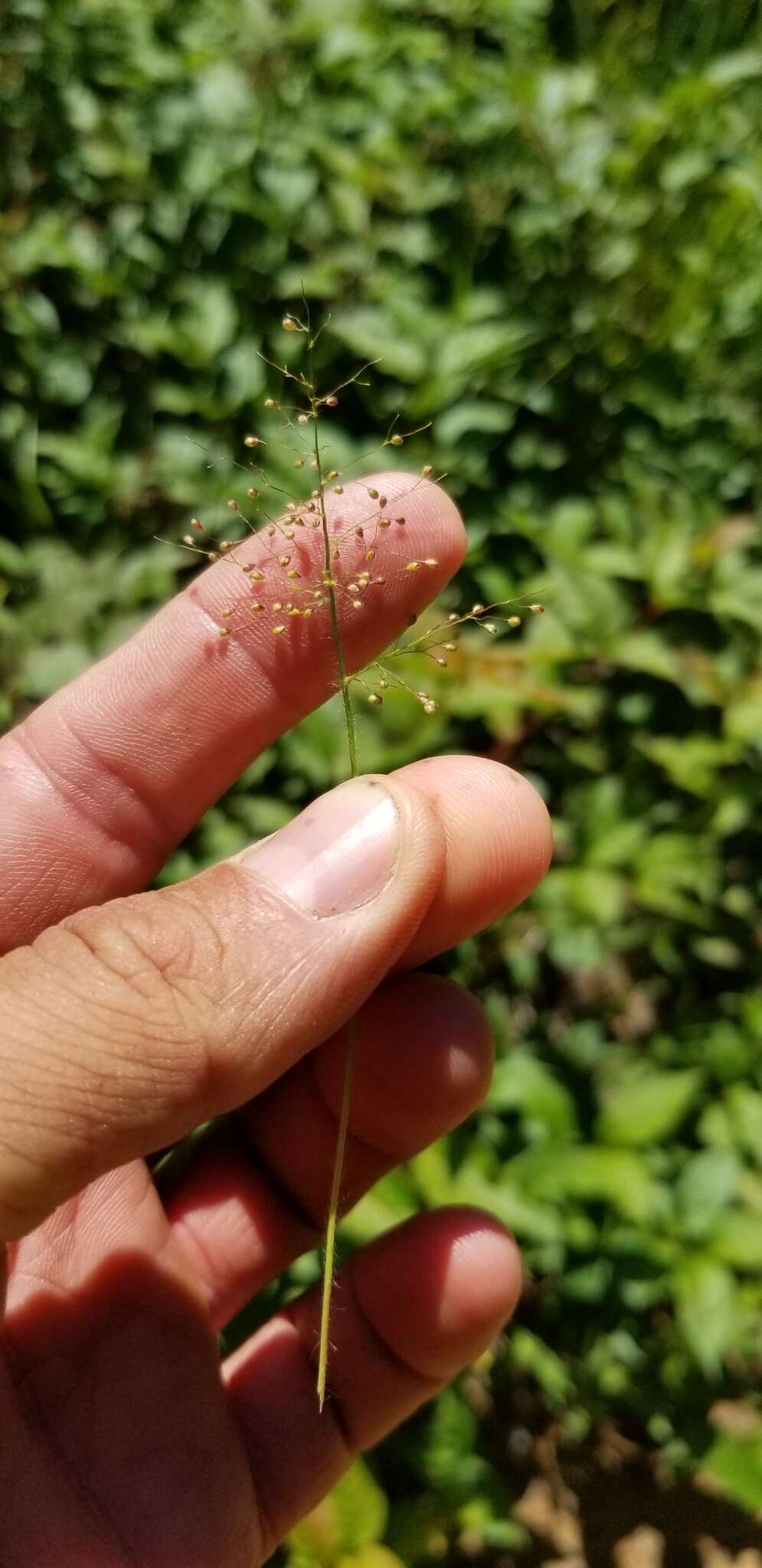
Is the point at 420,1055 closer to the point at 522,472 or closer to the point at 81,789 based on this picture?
the point at 81,789

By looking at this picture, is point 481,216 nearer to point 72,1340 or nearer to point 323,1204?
point 323,1204

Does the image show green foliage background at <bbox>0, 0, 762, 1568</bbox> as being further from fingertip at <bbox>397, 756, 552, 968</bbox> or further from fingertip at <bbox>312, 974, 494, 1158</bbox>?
fingertip at <bbox>397, 756, 552, 968</bbox>

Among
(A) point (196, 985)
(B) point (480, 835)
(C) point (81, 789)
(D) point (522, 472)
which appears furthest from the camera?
(D) point (522, 472)

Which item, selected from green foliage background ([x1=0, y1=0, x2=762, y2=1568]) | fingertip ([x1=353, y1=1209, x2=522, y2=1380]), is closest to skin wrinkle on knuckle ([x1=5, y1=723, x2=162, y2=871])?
green foliage background ([x1=0, y1=0, x2=762, y2=1568])

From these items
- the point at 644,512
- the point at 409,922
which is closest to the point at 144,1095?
the point at 409,922

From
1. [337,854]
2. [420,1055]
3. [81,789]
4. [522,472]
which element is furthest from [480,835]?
[522,472]

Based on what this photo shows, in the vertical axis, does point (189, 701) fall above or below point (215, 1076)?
above
